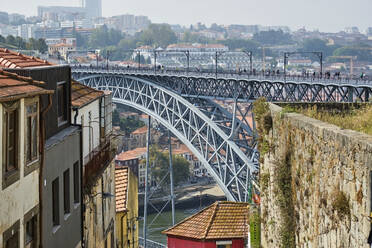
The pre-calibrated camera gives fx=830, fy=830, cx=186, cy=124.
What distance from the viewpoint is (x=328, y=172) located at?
240 inches

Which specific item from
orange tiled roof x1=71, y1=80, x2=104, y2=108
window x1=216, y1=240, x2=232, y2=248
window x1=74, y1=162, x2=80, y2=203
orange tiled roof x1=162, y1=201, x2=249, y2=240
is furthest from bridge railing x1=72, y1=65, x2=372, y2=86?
window x1=74, y1=162, x2=80, y2=203

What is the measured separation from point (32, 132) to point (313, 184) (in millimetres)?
2580

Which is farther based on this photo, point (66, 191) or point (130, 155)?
point (130, 155)

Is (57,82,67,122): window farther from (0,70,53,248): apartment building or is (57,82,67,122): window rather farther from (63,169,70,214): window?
(0,70,53,248): apartment building

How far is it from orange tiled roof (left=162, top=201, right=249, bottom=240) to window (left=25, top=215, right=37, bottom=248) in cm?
759

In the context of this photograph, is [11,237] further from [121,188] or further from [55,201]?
[121,188]

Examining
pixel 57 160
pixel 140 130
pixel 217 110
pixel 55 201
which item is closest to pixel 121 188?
pixel 55 201

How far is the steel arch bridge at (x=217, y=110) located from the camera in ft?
112

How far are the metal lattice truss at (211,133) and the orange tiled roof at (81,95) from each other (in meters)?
19.6

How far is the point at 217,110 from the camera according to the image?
3853cm

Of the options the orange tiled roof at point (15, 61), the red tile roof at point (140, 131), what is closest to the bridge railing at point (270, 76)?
Result: the orange tiled roof at point (15, 61)

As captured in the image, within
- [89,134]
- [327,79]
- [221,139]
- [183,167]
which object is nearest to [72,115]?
[89,134]

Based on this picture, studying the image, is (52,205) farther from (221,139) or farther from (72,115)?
(221,139)

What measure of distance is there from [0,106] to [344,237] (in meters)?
2.77
